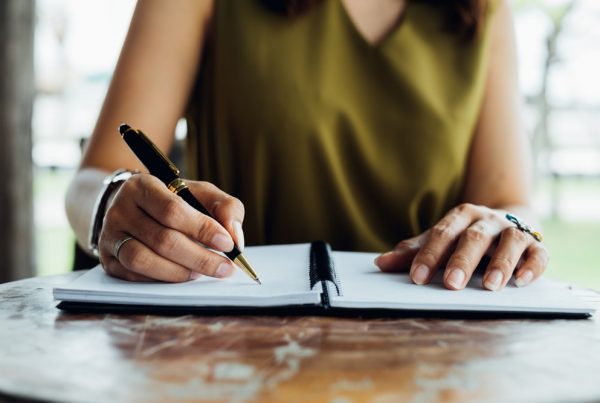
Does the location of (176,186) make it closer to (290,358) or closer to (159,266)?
(159,266)

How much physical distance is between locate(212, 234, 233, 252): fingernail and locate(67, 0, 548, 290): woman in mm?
554

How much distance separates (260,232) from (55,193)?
7.28 meters

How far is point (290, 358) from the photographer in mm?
531

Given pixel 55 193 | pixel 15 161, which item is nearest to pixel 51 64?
pixel 55 193

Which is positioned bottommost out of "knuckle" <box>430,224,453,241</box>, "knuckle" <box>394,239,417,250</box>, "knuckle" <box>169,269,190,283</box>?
"knuckle" <box>169,269,190,283</box>

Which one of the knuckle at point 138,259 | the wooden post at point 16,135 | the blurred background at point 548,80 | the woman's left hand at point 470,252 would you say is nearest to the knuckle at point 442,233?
the woman's left hand at point 470,252

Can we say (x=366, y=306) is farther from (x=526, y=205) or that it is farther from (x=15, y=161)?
(x=15, y=161)

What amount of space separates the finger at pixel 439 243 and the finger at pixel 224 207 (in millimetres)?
210

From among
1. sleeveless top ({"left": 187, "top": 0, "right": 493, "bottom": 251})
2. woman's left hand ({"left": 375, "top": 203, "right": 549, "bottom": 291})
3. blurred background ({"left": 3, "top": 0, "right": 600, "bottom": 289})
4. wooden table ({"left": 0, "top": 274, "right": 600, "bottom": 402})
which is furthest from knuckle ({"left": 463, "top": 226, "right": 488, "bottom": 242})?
blurred background ({"left": 3, "top": 0, "right": 600, "bottom": 289})

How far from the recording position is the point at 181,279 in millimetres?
728

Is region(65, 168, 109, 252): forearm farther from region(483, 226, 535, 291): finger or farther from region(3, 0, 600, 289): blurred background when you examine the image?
region(3, 0, 600, 289): blurred background

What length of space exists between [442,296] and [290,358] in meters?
0.23

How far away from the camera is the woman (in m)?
1.26

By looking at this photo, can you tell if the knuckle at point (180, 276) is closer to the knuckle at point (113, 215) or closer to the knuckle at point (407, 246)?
the knuckle at point (113, 215)
